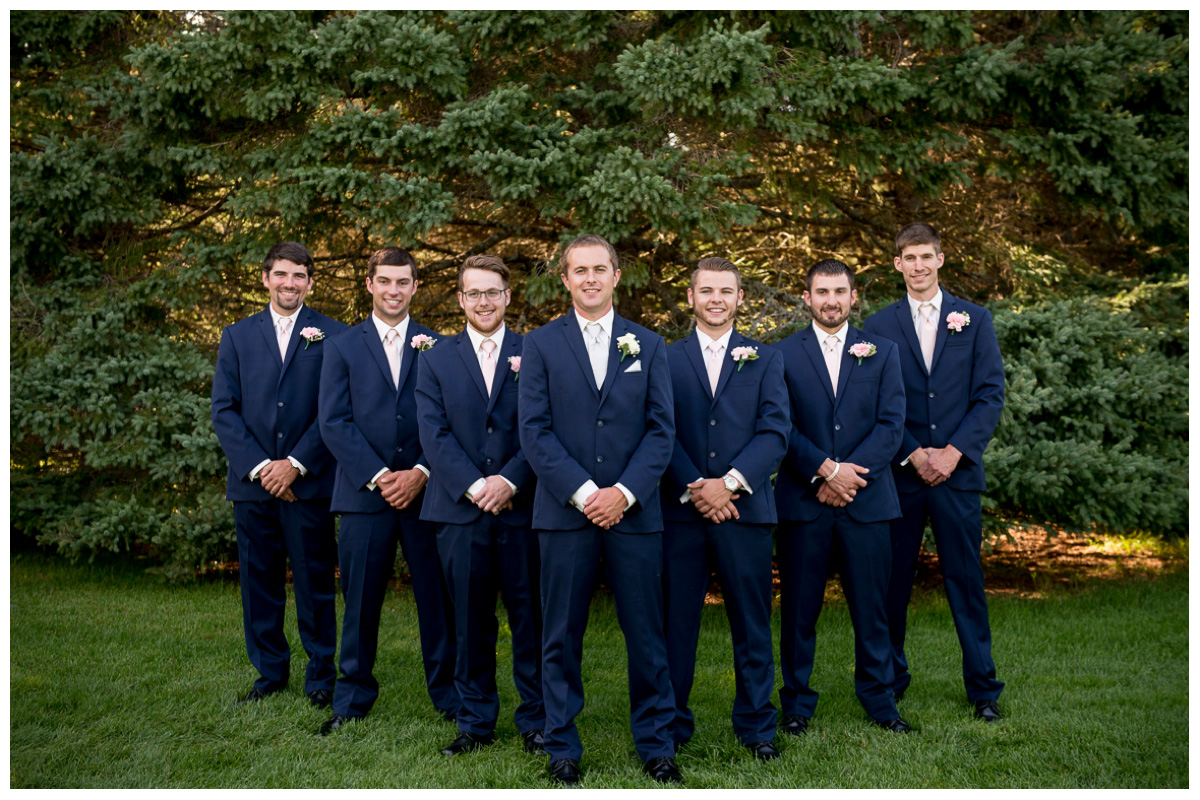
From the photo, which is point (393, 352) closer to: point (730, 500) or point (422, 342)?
point (422, 342)

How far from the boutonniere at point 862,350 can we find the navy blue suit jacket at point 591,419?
3.34 feet

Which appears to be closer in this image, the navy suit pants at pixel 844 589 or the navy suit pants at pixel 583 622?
the navy suit pants at pixel 583 622

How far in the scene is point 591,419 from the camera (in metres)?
3.97

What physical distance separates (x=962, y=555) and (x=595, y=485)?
209 centimetres

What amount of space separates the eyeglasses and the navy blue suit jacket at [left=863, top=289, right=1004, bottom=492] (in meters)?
2.06

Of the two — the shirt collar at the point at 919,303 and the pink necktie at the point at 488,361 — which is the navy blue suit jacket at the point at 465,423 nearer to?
the pink necktie at the point at 488,361

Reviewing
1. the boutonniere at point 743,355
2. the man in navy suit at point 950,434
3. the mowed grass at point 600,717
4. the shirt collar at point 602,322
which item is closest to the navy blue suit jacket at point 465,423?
the shirt collar at point 602,322

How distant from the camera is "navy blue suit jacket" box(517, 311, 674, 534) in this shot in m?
3.91

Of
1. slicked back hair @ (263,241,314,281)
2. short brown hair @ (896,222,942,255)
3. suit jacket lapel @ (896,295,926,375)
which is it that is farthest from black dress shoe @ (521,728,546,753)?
short brown hair @ (896,222,942,255)

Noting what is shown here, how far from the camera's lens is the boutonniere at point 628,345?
3.94 meters

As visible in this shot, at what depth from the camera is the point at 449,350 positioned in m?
4.32

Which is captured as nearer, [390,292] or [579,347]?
[579,347]

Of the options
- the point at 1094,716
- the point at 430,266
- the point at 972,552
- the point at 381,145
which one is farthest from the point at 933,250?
the point at 430,266

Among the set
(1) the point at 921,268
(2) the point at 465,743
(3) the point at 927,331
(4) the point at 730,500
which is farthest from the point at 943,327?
(2) the point at 465,743
